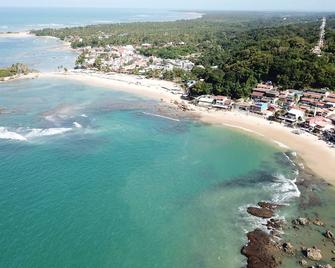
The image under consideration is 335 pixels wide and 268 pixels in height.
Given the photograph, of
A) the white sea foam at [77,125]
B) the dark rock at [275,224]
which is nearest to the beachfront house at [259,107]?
the white sea foam at [77,125]

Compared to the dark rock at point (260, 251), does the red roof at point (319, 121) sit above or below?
above

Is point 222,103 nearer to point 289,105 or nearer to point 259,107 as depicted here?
point 259,107

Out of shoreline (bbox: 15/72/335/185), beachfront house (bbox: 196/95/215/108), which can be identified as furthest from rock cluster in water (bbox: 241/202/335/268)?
beachfront house (bbox: 196/95/215/108)

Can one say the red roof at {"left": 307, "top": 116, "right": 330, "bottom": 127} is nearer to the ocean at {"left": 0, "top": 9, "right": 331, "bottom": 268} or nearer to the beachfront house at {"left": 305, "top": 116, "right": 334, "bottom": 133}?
the beachfront house at {"left": 305, "top": 116, "right": 334, "bottom": 133}

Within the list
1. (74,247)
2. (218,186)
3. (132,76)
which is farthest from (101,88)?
(74,247)

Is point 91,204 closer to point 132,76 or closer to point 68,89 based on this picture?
point 68,89

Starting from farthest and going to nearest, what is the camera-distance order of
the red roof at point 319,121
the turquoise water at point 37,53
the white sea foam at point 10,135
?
1. the turquoise water at point 37,53
2. the red roof at point 319,121
3. the white sea foam at point 10,135

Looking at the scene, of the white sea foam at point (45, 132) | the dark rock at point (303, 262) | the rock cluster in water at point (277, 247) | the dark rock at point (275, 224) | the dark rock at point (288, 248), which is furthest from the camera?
the white sea foam at point (45, 132)

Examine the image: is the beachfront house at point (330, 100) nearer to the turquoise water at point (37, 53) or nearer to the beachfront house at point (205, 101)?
the beachfront house at point (205, 101)
